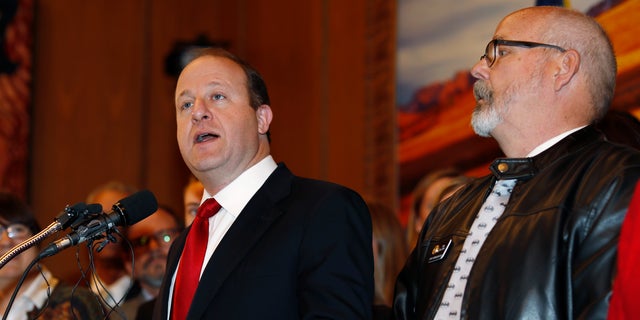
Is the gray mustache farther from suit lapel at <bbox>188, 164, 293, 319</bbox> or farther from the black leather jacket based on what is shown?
suit lapel at <bbox>188, 164, 293, 319</bbox>

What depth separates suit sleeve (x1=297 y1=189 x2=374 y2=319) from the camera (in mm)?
2385

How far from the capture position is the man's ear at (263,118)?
2.97 meters

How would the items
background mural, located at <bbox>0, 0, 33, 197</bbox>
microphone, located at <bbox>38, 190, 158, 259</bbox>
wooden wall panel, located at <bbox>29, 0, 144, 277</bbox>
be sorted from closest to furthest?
microphone, located at <bbox>38, 190, 158, 259</bbox>, background mural, located at <bbox>0, 0, 33, 197</bbox>, wooden wall panel, located at <bbox>29, 0, 144, 277</bbox>

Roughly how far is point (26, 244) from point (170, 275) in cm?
73

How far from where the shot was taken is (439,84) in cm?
516

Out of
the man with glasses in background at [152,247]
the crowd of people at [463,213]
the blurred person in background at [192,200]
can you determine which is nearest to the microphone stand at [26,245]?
the crowd of people at [463,213]

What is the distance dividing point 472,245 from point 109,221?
0.94 m

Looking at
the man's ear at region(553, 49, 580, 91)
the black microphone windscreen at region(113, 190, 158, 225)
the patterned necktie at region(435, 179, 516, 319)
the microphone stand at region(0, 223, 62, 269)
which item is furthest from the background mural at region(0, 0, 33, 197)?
the man's ear at region(553, 49, 580, 91)

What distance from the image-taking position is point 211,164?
284 cm

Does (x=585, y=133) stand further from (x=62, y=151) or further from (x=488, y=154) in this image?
A: (x=62, y=151)

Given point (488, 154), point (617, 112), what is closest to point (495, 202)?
point (617, 112)

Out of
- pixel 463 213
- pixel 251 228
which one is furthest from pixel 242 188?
pixel 463 213

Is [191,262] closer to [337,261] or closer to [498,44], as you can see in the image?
[337,261]

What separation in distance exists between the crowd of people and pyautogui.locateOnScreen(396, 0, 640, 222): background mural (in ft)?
6.40
